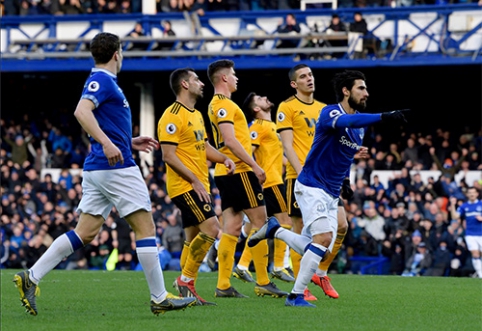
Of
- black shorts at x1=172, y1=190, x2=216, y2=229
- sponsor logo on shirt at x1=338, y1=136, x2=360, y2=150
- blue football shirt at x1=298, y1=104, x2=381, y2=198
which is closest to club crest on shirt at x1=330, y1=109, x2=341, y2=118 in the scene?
blue football shirt at x1=298, y1=104, x2=381, y2=198

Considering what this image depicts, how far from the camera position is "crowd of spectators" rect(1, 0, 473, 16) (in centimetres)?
2644

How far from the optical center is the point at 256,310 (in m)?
9.19

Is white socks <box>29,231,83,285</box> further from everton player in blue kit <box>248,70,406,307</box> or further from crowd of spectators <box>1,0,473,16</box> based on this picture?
crowd of spectators <box>1,0,473,16</box>

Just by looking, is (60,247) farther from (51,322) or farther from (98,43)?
(98,43)

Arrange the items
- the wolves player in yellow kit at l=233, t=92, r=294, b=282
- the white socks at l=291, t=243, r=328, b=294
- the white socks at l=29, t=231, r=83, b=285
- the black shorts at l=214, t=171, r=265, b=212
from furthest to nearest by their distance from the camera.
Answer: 1. the wolves player in yellow kit at l=233, t=92, r=294, b=282
2. the black shorts at l=214, t=171, r=265, b=212
3. the white socks at l=291, t=243, r=328, b=294
4. the white socks at l=29, t=231, r=83, b=285

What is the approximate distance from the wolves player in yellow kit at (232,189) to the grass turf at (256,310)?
1.00 ft

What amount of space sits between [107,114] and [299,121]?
3761mm

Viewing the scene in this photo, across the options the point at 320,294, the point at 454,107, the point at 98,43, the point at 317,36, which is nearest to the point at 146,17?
the point at 317,36

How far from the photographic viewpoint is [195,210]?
A: 32.7 feet

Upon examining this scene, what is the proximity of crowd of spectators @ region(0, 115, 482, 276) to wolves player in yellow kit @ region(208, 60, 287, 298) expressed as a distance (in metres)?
9.13

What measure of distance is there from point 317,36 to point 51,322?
56.8ft

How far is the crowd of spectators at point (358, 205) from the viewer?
19.9m

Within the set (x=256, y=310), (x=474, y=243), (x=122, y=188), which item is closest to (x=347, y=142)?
(x=256, y=310)

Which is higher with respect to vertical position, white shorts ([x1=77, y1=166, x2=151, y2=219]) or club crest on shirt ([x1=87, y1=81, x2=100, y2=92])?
club crest on shirt ([x1=87, y1=81, x2=100, y2=92])
